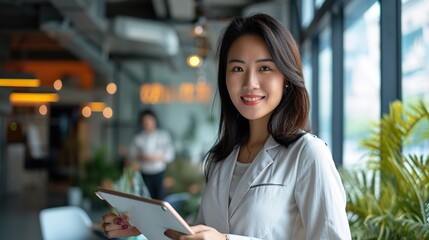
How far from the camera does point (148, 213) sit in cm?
154

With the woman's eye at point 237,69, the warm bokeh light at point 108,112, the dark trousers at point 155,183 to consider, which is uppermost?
the woman's eye at point 237,69

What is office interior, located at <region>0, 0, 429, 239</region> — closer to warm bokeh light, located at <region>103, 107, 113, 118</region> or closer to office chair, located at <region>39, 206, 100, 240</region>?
warm bokeh light, located at <region>103, 107, 113, 118</region>

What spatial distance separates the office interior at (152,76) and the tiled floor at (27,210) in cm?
2

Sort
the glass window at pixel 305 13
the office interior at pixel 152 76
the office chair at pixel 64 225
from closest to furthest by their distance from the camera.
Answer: the office interior at pixel 152 76 → the office chair at pixel 64 225 → the glass window at pixel 305 13

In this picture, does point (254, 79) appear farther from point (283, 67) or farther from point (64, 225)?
point (64, 225)

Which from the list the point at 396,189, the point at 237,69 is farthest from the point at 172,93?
the point at 237,69

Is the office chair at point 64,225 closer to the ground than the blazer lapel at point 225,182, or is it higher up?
closer to the ground

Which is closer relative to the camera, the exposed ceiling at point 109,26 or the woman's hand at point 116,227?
the woman's hand at point 116,227

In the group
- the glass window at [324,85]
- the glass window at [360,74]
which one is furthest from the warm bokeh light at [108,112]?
the glass window at [360,74]

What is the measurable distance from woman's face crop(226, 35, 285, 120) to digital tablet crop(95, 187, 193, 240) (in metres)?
0.46

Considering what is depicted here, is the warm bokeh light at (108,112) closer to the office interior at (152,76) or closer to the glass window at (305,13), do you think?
the office interior at (152,76)

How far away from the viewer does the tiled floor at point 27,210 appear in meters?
8.21

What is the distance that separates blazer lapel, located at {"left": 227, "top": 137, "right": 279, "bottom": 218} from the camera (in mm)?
1705

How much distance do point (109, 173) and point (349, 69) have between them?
727 centimetres
